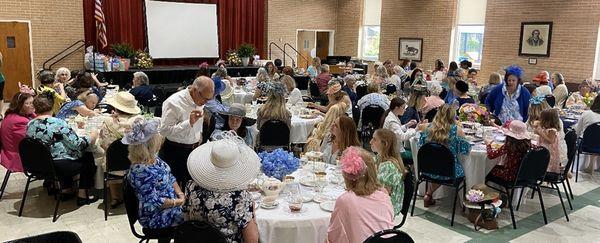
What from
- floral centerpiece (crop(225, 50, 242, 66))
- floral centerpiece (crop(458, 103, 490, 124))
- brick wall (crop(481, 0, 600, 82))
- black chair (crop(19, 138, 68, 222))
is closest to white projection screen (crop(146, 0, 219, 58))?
floral centerpiece (crop(225, 50, 242, 66))

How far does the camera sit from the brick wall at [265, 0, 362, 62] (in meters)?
18.8

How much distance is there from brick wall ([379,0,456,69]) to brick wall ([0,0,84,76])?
10411 millimetres

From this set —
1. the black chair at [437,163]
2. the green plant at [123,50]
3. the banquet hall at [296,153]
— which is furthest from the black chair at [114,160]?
the green plant at [123,50]

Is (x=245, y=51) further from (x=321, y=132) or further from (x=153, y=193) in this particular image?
→ (x=153, y=193)

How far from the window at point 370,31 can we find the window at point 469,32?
3627 millimetres

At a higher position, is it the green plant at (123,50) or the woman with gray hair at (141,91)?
the green plant at (123,50)

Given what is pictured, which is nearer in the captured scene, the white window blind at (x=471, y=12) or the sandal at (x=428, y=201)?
the sandal at (x=428, y=201)

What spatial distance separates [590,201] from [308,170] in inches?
167

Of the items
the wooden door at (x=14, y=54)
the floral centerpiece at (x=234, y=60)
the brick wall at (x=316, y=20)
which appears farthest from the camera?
the brick wall at (x=316, y=20)

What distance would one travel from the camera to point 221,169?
9.68 ft

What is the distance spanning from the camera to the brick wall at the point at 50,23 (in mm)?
12969

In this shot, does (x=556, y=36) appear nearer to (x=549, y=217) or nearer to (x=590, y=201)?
(x=590, y=201)

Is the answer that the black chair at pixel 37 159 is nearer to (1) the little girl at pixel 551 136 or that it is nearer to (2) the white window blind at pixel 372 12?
(1) the little girl at pixel 551 136

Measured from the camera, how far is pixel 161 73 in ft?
49.4
